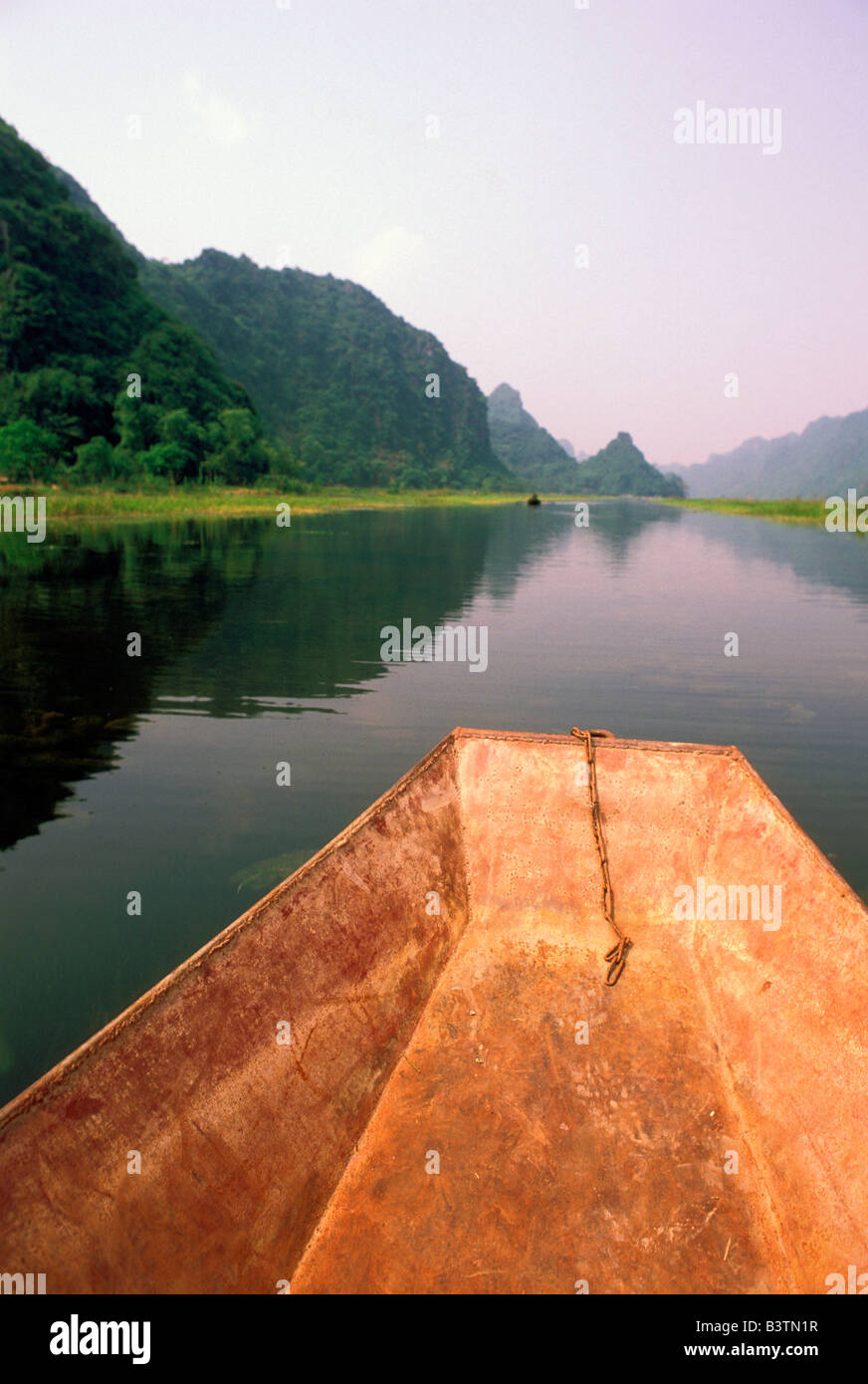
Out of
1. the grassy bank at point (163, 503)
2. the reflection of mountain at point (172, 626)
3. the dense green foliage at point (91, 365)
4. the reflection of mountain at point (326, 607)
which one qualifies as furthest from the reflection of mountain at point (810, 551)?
the dense green foliage at point (91, 365)

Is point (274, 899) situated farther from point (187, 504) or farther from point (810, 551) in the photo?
point (187, 504)

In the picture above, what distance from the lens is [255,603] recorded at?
17.1 meters

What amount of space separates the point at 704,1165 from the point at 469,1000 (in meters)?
1.35

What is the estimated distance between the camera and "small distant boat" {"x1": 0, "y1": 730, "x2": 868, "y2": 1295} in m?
2.25

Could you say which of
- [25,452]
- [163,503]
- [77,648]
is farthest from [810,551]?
[25,452]

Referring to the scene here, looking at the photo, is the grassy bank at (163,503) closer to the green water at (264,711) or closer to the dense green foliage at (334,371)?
the green water at (264,711)

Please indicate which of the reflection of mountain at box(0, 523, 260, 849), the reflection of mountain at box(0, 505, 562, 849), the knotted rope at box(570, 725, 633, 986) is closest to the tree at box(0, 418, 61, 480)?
the reflection of mountain at box(0, 505, 562, 849)

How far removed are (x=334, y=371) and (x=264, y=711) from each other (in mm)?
156727

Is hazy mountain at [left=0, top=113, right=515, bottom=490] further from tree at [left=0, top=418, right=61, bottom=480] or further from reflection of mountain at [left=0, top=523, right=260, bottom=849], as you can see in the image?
reflection of mountain at [left=0, top=523, right=260, bottom=849]

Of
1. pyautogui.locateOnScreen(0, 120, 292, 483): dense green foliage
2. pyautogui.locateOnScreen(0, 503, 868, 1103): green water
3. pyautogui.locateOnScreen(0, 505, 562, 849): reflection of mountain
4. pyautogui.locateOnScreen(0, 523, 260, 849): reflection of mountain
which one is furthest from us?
pyautogui.locateOnScreen(0, 120, 292, 483): dense green foliage

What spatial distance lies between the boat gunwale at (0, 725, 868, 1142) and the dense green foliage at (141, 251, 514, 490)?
113m

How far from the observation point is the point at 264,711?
9359mm
